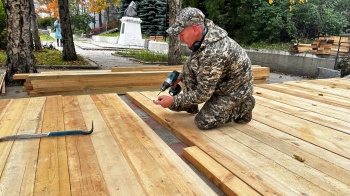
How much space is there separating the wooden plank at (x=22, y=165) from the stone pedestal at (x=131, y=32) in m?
16.7

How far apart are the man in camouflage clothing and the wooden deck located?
179mm

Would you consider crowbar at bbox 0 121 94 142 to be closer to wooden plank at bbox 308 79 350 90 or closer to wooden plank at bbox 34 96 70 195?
wooden plank at bbox 34 96 70 195

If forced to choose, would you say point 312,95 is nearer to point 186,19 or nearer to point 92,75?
point 186,19

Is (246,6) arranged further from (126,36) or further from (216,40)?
(216,40)

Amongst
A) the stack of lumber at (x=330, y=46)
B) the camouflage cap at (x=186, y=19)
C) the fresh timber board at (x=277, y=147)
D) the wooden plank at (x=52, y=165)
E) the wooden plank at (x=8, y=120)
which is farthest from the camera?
the stack of lumber at (x=330, y=46)

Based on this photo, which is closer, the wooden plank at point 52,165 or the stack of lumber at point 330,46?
the wooden plank at point 52,165

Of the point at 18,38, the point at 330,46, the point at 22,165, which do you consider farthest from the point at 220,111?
the point at 330,46

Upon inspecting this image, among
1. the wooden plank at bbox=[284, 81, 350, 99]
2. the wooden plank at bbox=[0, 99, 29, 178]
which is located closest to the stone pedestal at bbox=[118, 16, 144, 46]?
the wooden plank at bbox=[284, 81, 350, 99]

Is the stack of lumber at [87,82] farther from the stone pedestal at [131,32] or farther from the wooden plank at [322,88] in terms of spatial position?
the stone pedestal at [131,32]

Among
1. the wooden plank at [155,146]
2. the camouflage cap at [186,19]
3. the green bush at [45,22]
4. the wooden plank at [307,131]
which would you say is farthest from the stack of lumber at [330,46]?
the green bush at [45,22]

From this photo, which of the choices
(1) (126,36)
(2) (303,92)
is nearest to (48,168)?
(2) (303,92)

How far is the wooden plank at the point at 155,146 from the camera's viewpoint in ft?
5.32

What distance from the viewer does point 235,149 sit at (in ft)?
6.91

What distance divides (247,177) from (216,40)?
3.62 ft
